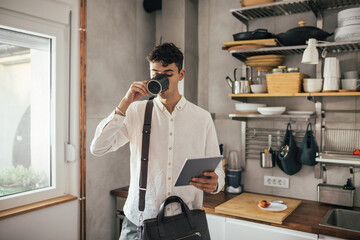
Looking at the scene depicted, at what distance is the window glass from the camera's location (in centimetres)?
202

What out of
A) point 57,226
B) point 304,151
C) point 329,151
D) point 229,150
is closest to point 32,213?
point 57,226

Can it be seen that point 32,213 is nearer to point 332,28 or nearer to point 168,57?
point 168,57

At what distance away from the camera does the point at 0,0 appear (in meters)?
1.94

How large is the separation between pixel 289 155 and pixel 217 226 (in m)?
0.75

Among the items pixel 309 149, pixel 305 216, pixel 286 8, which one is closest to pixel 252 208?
pixel 305 216

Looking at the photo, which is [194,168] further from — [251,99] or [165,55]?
[251,99]

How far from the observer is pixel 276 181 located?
2607 mm

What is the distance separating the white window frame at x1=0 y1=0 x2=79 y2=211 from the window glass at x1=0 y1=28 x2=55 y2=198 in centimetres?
4

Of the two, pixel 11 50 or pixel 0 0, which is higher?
pixel 0 0

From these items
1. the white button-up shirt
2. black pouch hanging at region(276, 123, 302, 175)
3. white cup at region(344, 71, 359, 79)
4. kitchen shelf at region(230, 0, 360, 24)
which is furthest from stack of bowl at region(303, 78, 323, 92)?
the white button-up shirt

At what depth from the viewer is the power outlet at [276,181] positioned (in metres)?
2.57

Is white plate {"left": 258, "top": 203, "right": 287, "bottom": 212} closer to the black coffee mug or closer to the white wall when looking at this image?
the black coffee mug

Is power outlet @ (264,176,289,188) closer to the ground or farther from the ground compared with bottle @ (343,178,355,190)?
closer to the ground

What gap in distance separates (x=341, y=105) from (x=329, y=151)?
340 millimetres
